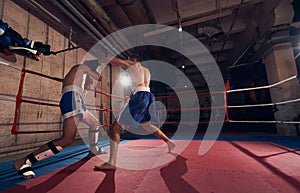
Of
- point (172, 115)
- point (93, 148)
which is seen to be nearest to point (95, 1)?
point (93, 148)

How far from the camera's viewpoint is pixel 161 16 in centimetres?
480

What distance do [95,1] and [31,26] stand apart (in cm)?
161

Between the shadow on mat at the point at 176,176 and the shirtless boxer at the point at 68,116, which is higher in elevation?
the shirtless boxer at the point at 68,116

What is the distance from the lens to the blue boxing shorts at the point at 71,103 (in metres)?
1.83

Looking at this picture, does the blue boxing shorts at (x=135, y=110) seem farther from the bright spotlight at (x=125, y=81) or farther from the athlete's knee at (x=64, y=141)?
the bright spotlight at (x=125, y=81)

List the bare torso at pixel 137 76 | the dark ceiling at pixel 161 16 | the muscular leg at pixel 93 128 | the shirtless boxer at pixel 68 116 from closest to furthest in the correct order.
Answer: the shirtless boxer at pixel 68 116 < the bare torso at pixel 137 76 < the muscular leg at pixel 93 128 < the dark ceiling at pixel 161 16

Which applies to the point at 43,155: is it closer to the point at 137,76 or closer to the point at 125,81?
the point at 137,76

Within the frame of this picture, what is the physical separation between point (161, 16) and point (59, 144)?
185 inches

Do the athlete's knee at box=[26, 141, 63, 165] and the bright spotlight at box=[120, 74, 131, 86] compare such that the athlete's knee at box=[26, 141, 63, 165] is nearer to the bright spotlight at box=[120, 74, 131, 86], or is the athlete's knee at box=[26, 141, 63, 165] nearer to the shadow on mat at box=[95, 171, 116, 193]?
the shadow on mat at box=[95, 171, 116, 193]

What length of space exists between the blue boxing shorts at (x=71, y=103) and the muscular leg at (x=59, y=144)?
76 mm

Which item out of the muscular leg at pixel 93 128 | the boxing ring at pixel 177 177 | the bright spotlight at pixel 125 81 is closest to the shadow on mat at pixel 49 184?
the boxing ring at pixel 177 177

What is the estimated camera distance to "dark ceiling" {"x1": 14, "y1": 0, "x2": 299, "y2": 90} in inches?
139

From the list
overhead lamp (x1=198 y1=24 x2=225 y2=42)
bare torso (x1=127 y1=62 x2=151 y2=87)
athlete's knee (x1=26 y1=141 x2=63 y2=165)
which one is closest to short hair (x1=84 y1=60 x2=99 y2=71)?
bare torso (x1=127 y1=62 x2=151 y2=87)

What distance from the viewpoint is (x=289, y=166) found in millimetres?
1714
